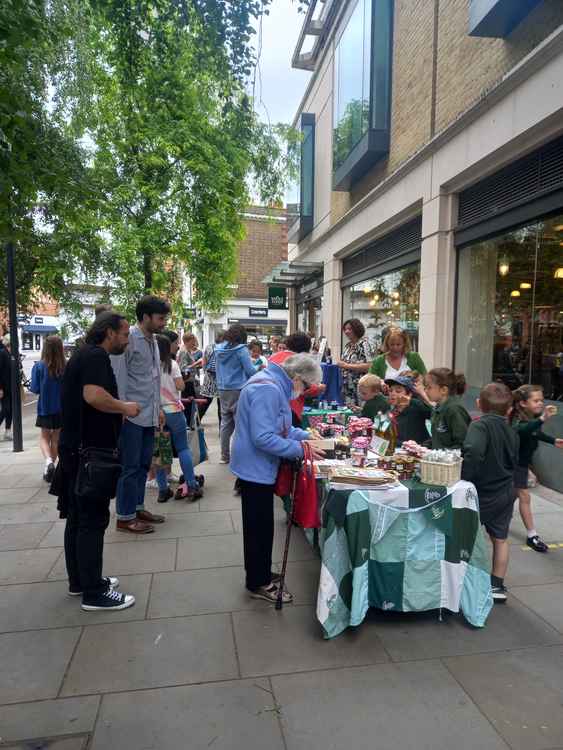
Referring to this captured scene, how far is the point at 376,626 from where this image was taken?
3.11 meters

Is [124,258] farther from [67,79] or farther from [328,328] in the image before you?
[328,328]

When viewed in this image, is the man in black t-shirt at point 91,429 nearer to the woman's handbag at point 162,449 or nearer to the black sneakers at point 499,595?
the woman's handbag at point 162,449

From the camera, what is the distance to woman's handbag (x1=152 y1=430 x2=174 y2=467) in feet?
17.7

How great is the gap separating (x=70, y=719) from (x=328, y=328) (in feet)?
44.0

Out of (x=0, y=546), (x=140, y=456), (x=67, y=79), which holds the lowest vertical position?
(x=0, y=546)

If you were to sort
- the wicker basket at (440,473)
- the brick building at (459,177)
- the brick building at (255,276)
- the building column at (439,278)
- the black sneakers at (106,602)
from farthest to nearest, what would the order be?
the brick building at (255,276) → the building column at (439,278) → the brick building at (459,177) → the black sneakers at (106,602) → the wicker basket at (440,473)

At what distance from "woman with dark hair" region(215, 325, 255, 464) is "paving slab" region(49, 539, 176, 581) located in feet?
6.76

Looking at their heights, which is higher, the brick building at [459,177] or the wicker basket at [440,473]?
the brick building at [459,177]

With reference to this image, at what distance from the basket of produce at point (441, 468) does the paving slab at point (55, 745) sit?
7.37 ft

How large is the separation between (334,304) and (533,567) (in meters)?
11.5

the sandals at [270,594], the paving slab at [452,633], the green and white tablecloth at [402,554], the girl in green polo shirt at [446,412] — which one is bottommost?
the paving slab at [452,633]

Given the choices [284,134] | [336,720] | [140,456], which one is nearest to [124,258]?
[284,134]

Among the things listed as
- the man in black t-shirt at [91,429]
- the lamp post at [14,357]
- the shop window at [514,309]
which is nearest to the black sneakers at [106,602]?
Result: the man in black t-shirt at [91,429]

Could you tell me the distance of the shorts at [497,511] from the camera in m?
3.34
